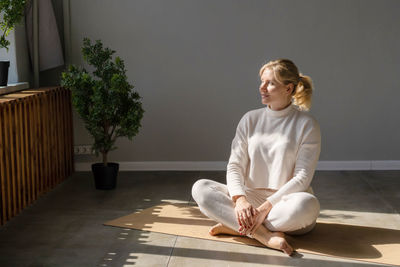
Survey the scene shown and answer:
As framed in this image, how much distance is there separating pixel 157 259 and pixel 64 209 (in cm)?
124

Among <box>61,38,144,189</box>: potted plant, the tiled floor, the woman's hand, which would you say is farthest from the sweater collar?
<box>61,38,144,189</box>: potted plant

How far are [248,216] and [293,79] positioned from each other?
0.83m

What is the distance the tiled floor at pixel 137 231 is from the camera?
9.60 feet

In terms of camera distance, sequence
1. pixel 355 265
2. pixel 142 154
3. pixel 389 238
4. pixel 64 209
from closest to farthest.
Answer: pixel 355 265, pixel 389 238, pixel 64 209, pixel 142 154

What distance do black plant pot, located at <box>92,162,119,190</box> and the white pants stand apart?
135 centimetres

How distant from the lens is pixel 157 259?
9.59 ft

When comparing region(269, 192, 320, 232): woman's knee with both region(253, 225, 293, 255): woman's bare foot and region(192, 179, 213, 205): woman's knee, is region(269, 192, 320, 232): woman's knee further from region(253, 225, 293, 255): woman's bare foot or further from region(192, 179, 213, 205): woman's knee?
region(192, 179, 213, 205): woman's knee

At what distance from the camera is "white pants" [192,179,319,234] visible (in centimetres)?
307

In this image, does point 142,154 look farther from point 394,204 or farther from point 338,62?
point 394,204

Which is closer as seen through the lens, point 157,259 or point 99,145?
point 157,259

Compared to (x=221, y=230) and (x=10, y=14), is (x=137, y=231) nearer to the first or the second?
(x=221, y=230)

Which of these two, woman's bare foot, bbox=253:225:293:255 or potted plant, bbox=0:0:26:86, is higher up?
potted plant, bbox=0:0:26:86

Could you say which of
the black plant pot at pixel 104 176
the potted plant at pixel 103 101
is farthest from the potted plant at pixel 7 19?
the black plant pot at pixel 104 176

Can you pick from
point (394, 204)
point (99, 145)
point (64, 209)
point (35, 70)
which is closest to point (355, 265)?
point (394, 204)
